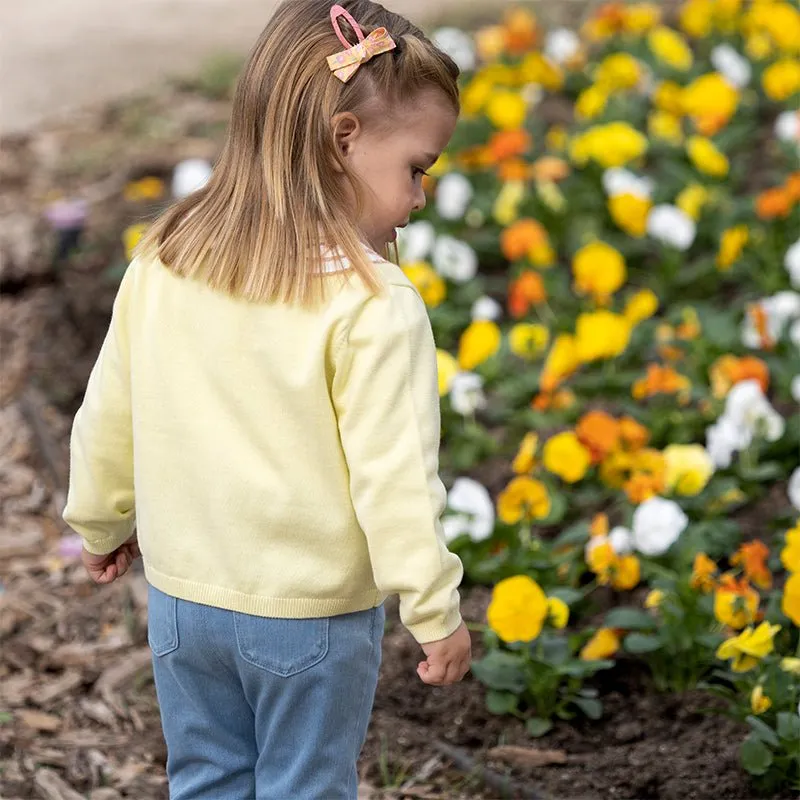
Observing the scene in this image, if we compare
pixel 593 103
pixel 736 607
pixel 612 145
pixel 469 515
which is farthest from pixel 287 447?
pixel 593 103

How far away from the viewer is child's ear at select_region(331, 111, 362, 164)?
1.85 meters

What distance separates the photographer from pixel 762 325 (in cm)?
362

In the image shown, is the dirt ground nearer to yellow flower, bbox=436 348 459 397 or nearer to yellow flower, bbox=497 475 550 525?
yellow flower, bbox=436 348 459 397

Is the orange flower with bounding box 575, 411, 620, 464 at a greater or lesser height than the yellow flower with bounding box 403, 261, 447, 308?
greater

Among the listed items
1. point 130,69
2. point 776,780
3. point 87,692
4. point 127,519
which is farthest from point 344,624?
point 130,69

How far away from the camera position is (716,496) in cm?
311

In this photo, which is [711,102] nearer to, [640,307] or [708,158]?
→ [708,158]

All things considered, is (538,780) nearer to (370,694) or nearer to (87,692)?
(370,694)

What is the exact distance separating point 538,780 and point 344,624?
30.9 inches

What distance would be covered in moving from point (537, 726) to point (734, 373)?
3.77 ft

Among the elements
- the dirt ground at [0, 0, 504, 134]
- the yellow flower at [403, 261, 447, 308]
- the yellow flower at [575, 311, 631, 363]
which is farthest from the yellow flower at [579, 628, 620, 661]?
the dirt ground at [0, 0, 504, 134]

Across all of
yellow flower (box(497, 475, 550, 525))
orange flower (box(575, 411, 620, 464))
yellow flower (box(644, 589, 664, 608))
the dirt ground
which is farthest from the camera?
the dirt ground

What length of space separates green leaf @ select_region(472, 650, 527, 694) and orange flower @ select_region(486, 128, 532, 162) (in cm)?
232

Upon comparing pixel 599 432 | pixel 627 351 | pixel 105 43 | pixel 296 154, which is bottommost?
pixel 105 43
